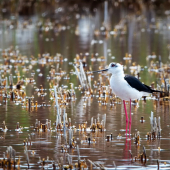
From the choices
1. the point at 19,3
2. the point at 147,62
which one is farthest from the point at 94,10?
the point at 147,62

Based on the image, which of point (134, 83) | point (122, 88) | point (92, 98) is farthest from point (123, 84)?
point (92, 98)

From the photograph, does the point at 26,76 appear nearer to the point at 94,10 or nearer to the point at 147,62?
the point at 147,62

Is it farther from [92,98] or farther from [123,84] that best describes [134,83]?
[92,98]

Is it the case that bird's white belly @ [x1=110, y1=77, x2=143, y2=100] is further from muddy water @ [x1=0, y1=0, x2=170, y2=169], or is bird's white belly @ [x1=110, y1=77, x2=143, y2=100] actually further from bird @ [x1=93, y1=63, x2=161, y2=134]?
muddy water @ [x1=0, y1=0, x2=170, y2=169]

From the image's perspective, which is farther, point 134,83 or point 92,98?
point 92,98

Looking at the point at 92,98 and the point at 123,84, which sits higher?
the point at 123,84

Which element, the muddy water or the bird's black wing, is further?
the bird's black wing

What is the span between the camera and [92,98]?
12312mm

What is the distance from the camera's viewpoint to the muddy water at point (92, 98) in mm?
7961

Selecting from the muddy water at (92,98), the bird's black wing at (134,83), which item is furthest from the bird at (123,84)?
the muddy water at (92,98)

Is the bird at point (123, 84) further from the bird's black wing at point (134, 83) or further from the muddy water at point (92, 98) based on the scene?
the muddy water at point (92, 98)

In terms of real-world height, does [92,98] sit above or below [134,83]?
Answer: below

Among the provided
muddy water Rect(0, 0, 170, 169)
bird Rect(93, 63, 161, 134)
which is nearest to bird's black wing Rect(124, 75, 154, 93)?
bird Rect(93, 63, 161, 134)

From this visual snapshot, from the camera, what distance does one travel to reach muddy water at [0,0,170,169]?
26.1ft
